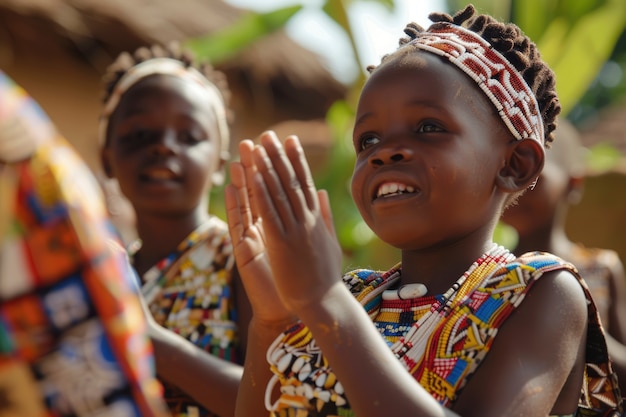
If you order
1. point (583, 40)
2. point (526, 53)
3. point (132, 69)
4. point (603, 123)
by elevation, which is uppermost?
point (526, 53)

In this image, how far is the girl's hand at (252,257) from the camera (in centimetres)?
194

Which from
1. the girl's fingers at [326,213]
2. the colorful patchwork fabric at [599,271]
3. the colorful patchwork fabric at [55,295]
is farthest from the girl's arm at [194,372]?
the colorful patchwork fabric at [599,271]

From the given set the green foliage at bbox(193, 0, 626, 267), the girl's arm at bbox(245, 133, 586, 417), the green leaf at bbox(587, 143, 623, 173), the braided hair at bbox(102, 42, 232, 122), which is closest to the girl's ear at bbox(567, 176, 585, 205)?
the green foliage at bbox(193, 0, 626, 267)

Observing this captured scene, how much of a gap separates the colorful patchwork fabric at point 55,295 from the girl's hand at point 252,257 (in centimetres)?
79

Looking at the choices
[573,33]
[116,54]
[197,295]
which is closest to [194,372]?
[197,295]

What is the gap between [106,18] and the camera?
740 centimetres

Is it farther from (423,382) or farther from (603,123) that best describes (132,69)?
(603,123)

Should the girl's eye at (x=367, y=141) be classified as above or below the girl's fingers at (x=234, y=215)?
above

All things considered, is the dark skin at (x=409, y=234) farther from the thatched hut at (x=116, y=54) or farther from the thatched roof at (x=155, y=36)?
the thatched roof at (x=155, y=36)

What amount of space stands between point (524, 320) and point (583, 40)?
192 inches

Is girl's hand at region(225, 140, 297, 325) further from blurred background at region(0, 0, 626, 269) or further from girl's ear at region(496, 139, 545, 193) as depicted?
blurred background at region(0, 0, 626, 269)

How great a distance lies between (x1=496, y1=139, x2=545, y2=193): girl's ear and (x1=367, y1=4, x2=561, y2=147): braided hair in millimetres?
160

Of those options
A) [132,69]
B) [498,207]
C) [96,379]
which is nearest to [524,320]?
[498,207]

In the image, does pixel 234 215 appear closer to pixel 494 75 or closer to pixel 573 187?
pixel 494 75
